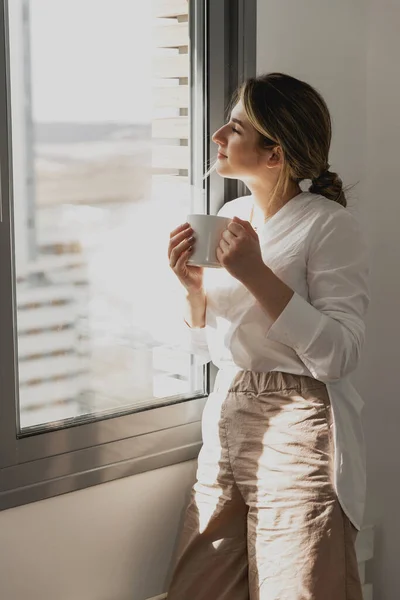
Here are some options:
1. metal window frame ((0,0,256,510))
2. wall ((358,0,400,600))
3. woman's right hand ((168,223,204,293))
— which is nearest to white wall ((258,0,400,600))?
wall ((358,0,400,600))

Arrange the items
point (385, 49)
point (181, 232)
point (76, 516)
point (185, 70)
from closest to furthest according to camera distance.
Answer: point (181, 232) → point (76, 516) → point (185, 70) → point (385, 49)

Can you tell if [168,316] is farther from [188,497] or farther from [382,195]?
[382,195]

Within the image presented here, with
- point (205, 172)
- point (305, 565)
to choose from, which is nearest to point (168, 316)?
point (205, 172)

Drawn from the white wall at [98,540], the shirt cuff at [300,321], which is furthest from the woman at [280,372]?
the white wall at [98,540]

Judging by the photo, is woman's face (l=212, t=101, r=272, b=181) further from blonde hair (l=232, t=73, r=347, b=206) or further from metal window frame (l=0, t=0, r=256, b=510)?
metal window frame (l=0, t=0, r=256, b=510)

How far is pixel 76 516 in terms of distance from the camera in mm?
1821

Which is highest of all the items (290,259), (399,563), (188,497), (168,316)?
(290,259)

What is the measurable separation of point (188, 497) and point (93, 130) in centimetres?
86

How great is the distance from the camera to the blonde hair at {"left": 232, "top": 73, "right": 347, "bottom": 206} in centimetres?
176

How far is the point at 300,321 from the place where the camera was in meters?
1.63

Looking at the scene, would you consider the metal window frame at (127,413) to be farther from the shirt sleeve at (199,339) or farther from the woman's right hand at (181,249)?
the woman's right hand at (181,249)

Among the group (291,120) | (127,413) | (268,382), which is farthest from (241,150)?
(127,413)

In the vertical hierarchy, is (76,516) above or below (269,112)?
below

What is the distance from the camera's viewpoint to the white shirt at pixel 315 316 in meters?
1.65
